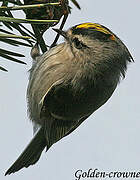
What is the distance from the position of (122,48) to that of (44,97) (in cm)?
44

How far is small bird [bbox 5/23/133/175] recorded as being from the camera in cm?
154

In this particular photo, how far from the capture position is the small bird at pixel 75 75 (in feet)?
5.04

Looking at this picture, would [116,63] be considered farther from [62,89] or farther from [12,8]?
[12,8]

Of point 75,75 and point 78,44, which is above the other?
point 78,44

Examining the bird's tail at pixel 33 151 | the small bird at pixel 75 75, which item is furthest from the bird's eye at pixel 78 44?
the bird's tail at pixel 33 151

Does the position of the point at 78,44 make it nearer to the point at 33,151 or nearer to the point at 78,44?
the point at 78,44

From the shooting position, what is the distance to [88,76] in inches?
62.7

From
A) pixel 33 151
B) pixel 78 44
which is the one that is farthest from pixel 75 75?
pixel 33 151

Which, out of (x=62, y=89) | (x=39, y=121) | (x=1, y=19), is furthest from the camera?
(x=39, y=121)

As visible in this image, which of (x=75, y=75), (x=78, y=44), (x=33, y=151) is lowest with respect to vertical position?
(x=33, y=151)

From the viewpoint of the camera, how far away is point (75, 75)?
161cm

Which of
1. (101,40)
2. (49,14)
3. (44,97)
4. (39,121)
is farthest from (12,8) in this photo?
(39,121)

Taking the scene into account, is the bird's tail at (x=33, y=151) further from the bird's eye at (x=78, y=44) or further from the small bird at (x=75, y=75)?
the bird's eye at (x=78, y=44)

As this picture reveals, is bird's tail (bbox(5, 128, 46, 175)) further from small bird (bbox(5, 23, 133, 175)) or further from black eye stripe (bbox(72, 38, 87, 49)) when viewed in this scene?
black eye stripe (bbox(72, 38, 87, 49))
